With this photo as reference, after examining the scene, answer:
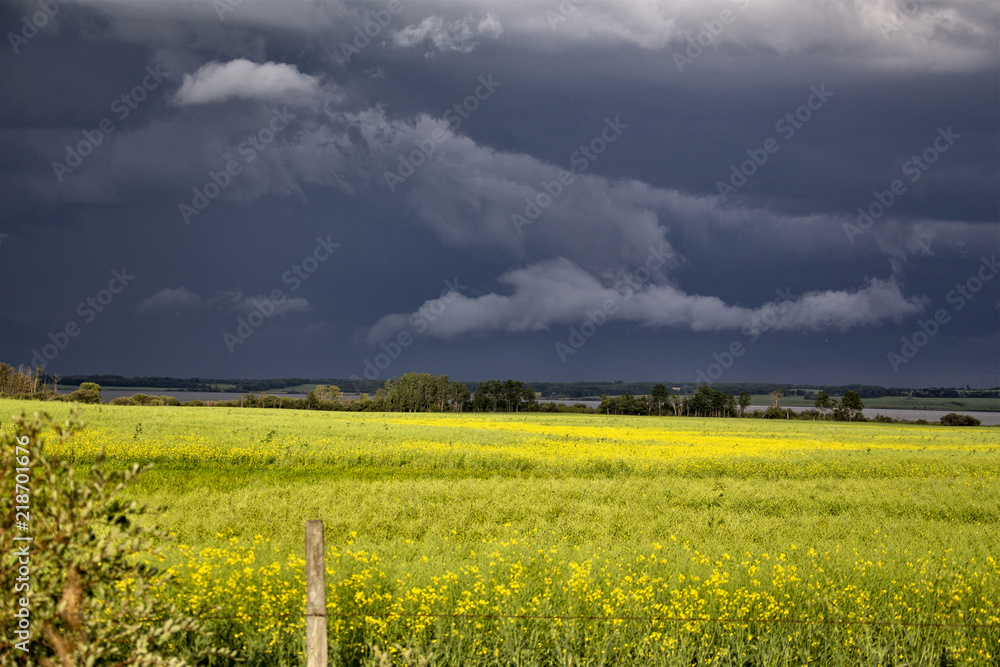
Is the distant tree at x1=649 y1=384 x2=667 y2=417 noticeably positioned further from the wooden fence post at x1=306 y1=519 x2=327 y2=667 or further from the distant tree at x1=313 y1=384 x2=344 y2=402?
the wooden fence post at x1=306 y1=519 x2=327 y2=667

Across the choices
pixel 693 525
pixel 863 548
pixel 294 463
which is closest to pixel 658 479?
pixel 693 525

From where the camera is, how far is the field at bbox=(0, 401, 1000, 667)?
7.47m

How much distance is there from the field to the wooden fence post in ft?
2.78

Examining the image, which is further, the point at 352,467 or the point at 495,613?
the point at 352,467

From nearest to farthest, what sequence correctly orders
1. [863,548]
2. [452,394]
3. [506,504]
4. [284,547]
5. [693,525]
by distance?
1. [284,547]
2. [863,548]
3. [693,525]
4. [506,504]
5. [452,394]

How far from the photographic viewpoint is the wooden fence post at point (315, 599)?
5422 millimetres

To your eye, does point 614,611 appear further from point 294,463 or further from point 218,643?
point 294,463

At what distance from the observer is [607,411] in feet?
421

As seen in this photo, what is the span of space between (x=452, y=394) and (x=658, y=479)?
117m

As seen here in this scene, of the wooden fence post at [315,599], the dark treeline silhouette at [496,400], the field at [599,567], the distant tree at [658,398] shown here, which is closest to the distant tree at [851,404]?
the dark treeline silhouette at [496,400]

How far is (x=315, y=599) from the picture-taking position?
5.50 metres

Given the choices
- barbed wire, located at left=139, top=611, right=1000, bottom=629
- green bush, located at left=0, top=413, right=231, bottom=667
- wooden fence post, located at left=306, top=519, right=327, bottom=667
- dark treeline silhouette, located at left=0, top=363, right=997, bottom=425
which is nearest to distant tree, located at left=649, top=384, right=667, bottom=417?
dark treeline silhouette, located at left=0, top=363, right=997, bottom=425

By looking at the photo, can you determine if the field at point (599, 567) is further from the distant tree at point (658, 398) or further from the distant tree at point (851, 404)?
the distant tree at point (658, 398)

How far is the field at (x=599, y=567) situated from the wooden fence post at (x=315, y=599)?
847mm
